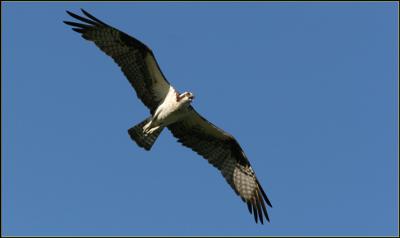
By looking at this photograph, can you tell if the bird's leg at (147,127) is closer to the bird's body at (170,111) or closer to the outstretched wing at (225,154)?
the bird's body at (170,111)

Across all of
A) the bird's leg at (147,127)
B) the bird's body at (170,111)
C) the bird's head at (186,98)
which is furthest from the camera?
the bird's leg at (147,127)

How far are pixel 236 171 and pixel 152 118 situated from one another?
2.28 meters

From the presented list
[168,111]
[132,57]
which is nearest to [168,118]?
[168,111]

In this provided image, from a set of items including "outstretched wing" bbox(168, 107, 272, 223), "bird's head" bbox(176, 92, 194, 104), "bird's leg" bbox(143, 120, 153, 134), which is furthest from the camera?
"outstretched wing" bbox(168, 107, 272, 223)

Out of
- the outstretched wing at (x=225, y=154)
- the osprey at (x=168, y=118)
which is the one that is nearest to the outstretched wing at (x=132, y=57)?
the osprey at (x=168, y=118)

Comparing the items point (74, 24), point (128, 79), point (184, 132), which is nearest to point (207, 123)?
point (184, 132)

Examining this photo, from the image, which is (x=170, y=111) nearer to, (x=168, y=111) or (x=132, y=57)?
(x=168, y=111)

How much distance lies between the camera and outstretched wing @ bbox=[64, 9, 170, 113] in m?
14.9

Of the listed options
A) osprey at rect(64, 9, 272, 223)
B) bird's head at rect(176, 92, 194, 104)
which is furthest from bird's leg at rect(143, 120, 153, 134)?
bird's head at rect(176, 92, 194, 104)

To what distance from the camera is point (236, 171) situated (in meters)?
16.4

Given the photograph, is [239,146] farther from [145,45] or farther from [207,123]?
[145,45]

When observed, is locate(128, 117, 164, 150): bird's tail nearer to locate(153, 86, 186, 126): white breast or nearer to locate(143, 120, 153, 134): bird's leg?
locate(143, 120, 153, 134): bird's leg

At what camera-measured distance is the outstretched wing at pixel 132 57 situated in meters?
14.9

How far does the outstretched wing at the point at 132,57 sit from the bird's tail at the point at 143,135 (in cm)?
40
